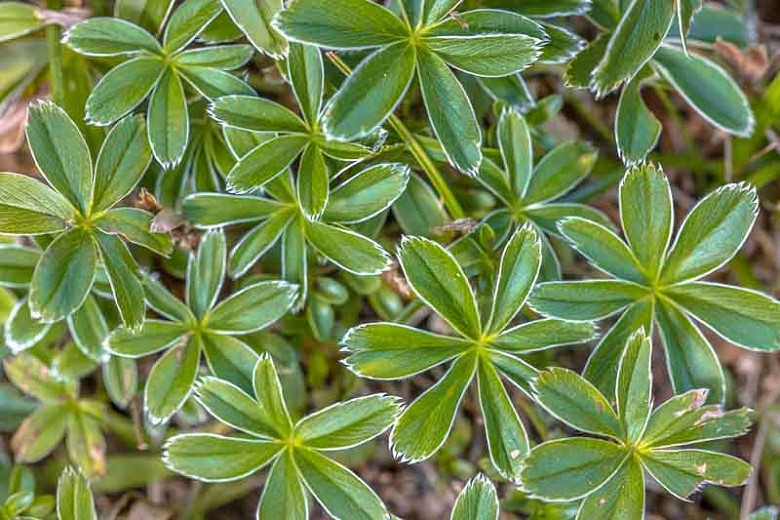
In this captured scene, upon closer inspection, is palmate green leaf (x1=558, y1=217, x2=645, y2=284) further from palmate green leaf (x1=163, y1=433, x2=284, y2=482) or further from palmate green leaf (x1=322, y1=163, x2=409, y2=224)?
palmate green leaf (x1=163, y1=433, x2=284, y2=482)

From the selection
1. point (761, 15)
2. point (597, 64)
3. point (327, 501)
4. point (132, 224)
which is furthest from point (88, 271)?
point (761, 15)

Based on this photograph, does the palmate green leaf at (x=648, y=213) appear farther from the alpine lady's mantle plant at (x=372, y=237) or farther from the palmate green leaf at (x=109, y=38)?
the palmate green leaf at (x=109, y=38)

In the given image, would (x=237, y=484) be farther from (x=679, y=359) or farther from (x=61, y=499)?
(x=679, y=359)

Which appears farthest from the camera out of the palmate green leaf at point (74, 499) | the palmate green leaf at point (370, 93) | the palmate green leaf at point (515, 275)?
the palmate green leaf at point (74, 499)

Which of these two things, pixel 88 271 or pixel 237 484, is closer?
pixel 88 271

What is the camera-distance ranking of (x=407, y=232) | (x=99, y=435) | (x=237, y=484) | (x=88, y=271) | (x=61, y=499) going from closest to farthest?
(x=88, y=271)
(x=61, y=499)
(x=407, y=232)
(x=99, y=435)
(x=237, y=484)

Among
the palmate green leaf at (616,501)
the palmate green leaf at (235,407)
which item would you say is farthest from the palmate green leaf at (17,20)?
the palmate green leaf at (616,501)

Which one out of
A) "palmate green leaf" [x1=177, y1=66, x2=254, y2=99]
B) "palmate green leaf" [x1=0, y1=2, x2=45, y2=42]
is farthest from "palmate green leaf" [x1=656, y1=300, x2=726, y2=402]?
"palmate green leaf" [x1=0, y1=2, x2=45, y2=42]
